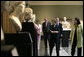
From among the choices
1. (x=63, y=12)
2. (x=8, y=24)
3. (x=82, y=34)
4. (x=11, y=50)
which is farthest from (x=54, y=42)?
(x=63, y=12)

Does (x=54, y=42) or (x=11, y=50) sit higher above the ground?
(x=11, y=50)

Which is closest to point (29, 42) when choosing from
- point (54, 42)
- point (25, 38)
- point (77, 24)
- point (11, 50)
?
point (25, 38)

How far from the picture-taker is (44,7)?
1247 cm

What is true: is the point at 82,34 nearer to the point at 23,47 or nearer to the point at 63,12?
the point at 23,47

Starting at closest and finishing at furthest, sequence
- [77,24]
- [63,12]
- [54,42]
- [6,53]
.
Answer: [6,53] → [77,24] → [54,42] → [63,12]

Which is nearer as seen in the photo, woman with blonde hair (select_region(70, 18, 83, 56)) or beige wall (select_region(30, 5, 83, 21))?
woman with blonde hair (select_region(70, 18, 83, 56))

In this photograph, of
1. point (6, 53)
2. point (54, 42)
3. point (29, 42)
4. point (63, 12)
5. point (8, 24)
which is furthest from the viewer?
point (63, 12)

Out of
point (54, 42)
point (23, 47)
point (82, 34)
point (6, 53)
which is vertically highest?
point (6, 53)

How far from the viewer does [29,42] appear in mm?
2559

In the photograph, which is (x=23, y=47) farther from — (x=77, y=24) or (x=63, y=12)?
(x=63, y=12)

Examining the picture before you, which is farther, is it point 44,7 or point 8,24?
point 44,7

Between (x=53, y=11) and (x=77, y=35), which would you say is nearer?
(x=77, y=35)

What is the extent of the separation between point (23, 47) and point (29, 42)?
15 cm

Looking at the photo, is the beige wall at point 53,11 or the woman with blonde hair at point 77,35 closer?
the woman with blonde hair at point 77,35
